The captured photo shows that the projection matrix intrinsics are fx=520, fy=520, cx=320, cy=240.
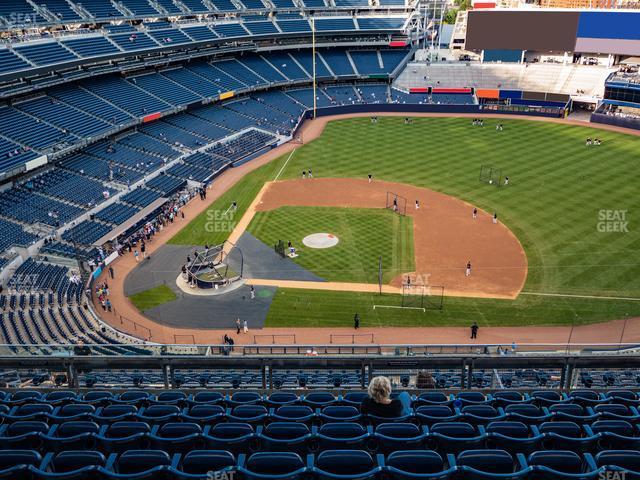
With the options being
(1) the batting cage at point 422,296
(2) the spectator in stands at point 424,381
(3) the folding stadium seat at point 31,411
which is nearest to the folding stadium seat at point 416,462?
(2) the spectator in stands at point 424,381

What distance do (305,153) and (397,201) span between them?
19115mm

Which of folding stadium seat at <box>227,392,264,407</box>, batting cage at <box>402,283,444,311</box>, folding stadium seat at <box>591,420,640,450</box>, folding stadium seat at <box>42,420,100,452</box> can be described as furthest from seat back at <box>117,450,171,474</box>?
batting cage at <box>402,283,444,311</box>

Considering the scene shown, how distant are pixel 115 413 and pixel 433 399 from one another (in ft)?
23.2

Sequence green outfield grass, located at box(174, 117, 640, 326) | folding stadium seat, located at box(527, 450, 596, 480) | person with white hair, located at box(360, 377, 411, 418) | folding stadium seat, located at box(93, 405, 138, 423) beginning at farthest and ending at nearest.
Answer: green outfield grass, located at box(174, 117, 640, 326), folding stadium seat, located at box(93, 405, 138, 423), person with white hair, located at box(360, 377, 411, 418), folding stadium seat, located at box(527, 450, 596, 480)

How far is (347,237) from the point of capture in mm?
41500

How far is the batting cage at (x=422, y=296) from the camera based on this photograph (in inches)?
1292

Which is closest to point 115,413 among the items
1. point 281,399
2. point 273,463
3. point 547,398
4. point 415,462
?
point 281,399

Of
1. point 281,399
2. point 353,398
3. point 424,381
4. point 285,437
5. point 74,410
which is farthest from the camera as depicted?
point 424,381

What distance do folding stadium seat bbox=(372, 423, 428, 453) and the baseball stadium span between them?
0.16 feet

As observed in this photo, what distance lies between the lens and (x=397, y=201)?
4762cm

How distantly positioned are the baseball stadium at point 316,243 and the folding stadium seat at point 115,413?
0.13m

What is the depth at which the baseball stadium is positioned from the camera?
32.3 ft

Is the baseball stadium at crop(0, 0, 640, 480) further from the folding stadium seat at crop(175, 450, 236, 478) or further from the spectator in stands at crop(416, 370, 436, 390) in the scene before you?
the spectator in stands at crop(416, 370, 436, 390)

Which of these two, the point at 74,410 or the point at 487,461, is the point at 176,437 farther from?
the point at 487,461
